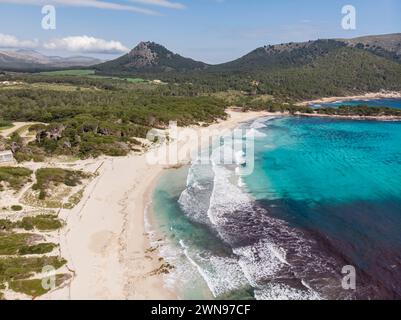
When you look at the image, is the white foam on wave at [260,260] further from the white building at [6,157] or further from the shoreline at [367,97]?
the shoreline at [367,97]

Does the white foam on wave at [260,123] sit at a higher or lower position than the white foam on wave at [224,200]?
higher

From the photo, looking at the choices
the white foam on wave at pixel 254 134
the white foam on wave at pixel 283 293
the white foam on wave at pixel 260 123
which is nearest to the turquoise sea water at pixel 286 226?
the white foam on wave at pixel 283 293

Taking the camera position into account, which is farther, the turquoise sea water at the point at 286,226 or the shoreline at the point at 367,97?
the shoreline at the point at 367,97

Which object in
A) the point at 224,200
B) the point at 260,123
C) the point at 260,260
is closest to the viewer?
the point at 260,260

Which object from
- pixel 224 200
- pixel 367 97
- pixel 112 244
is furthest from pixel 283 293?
pixel 367 97

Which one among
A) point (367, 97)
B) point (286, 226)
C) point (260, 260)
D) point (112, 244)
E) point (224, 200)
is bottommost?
point (260, 260)

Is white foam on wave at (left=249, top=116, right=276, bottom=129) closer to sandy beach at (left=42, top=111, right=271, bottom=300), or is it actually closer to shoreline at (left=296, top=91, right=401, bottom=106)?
sandy beach at (left=42, top=111, right=271, bottom=300)

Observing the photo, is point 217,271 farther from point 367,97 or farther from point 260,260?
point 367,97
